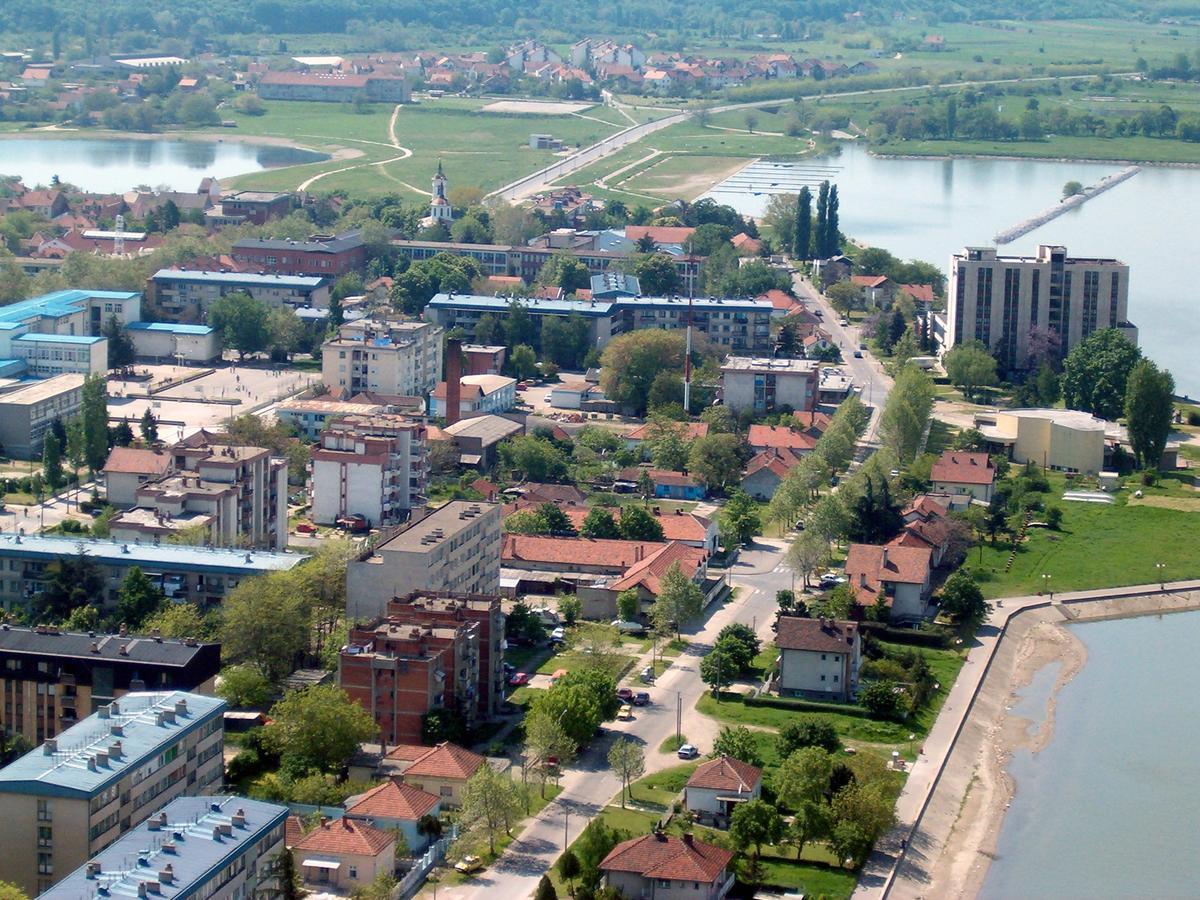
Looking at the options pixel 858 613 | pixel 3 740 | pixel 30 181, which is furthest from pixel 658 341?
pixel 30 181

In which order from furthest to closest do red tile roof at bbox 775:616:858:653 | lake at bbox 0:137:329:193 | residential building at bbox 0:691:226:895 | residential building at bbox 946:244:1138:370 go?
lake at bbox 0:137:329:193
residential building at bbox 946:244:1138:370
red tile roof at bbox 775:616:858:653
residential building at bbox 0:691:226:895

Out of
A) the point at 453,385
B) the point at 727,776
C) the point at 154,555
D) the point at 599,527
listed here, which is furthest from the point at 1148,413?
the point at 154,555

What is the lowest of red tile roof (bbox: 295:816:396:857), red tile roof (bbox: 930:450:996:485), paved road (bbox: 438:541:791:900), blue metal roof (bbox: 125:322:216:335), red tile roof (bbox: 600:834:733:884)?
paved road (bbox: 438:541:791:900)

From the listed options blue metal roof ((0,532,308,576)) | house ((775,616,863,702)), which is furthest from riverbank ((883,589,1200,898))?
blue metal roof ((0,532,308,576))

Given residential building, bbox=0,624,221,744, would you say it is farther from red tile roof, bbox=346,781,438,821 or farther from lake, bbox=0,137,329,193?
lake, bbox=0,137,329,193

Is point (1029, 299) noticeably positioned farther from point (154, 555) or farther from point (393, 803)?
point (393, 803)

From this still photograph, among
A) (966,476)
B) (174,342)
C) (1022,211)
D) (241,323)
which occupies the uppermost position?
(1022,211)

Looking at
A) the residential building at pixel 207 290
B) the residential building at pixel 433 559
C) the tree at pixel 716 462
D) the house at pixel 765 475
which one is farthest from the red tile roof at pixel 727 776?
the residential building at pixel 207 290
